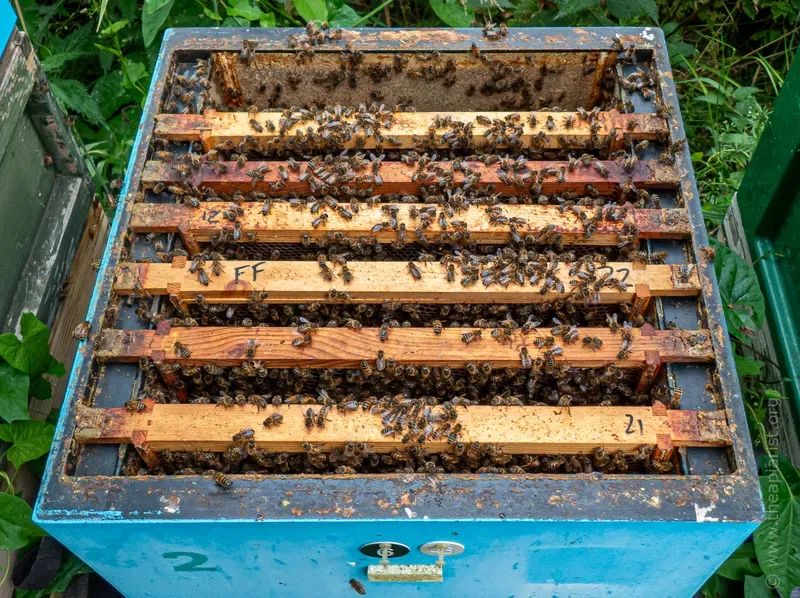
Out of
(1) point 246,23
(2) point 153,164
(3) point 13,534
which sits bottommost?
(3) point 13,534

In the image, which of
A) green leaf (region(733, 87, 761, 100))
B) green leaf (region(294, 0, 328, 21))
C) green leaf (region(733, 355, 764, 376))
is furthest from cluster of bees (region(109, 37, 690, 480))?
green leaf (region(733, 87, 761, 100))

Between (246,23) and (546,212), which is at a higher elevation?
(246,23)

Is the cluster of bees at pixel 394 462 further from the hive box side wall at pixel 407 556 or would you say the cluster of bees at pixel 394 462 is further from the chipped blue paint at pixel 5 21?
the chipped blue paint at pixel 5 21

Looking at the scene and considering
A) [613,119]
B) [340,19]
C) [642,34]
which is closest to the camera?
[613,119]

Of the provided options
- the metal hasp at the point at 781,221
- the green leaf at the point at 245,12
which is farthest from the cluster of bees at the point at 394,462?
the green leaf at the point at 245,12

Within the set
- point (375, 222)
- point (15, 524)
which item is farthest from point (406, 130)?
point (15, 524)

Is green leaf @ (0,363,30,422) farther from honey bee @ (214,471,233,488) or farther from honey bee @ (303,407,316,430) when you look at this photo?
honey bee @ (303,407,316,430)

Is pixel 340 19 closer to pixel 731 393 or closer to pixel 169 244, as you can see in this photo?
pixel 169 244

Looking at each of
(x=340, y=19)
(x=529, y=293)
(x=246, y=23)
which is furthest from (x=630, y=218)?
(x=246, y=23)

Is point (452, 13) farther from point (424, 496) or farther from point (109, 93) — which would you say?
point (424, 496)
